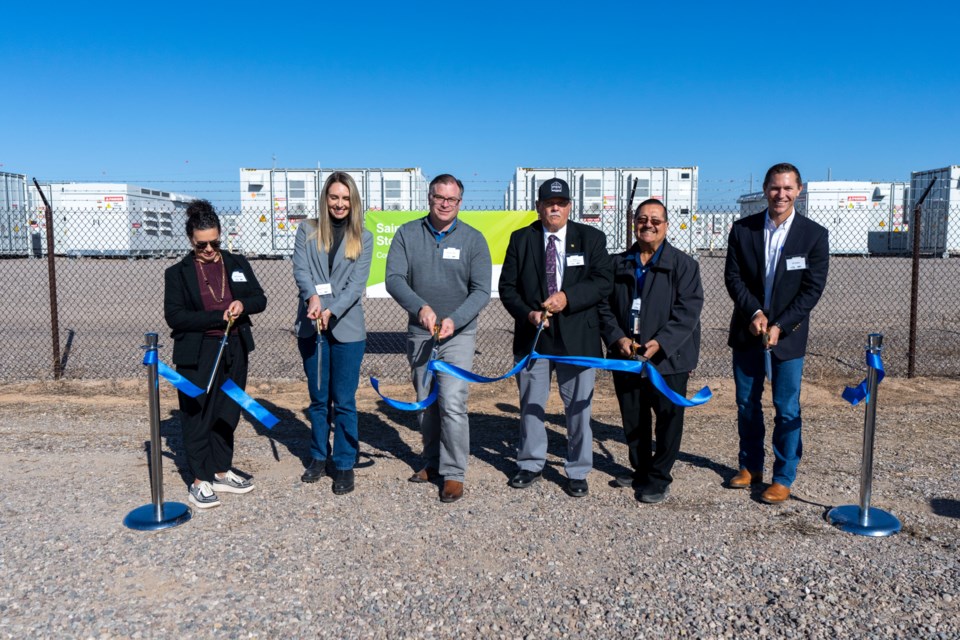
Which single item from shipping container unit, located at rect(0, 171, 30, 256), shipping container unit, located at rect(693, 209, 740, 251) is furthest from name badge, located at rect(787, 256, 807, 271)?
shipping container unit, located at rect(0, 171, 30, 256)

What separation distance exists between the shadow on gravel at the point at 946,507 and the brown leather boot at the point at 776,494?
789 millimetres

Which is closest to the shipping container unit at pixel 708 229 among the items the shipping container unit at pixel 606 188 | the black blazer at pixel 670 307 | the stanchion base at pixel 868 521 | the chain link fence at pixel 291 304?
the chain link fence at pixel 291 304

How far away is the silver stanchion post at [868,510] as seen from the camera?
3.94 m

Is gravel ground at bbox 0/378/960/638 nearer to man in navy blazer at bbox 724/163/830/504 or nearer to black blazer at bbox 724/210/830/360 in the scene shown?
man in navy blazer at bbox 724/163/830/504

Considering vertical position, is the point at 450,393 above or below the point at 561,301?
below

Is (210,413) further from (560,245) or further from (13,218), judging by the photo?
(13,218)

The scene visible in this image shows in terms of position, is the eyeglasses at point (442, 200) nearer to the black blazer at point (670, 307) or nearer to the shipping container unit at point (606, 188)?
the black blazer at point (670, 307)

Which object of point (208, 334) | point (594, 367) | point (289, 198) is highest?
point (289, 198)

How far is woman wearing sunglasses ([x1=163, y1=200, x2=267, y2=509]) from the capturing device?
14.3ft

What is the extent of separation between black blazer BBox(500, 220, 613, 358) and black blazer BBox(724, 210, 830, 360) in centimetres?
81

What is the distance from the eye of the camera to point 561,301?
4.38m

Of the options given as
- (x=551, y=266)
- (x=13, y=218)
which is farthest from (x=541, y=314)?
(x=13, y=218)

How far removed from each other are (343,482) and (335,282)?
4.01 ft

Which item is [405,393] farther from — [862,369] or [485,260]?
[862,369]
